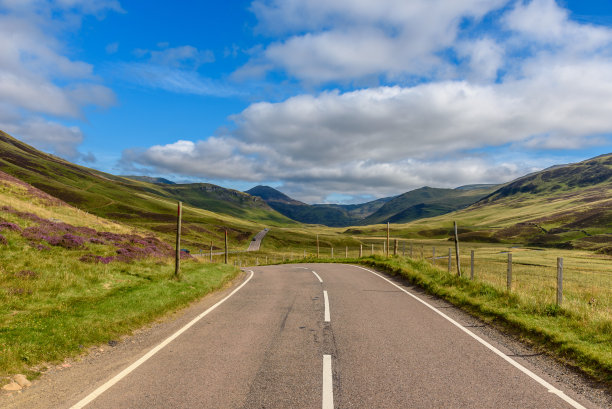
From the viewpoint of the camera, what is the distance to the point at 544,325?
936 centimetres

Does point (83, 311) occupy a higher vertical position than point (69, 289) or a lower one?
lower

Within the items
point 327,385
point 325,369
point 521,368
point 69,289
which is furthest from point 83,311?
point 521,368

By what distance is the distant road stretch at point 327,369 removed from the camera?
5.28 metres

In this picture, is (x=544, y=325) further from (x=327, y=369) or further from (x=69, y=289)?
(x=69, y=289)

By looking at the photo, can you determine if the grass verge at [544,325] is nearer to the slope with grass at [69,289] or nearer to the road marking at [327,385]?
the road marking at [327,385]

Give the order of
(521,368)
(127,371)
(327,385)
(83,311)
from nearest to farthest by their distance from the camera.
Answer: (327,385) < (127,371) < (521,368) < (83,311)

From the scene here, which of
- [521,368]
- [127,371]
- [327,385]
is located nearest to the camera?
[327,385]

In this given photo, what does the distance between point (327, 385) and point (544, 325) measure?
7.16m

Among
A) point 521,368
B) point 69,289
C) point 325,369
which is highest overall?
point 69,289

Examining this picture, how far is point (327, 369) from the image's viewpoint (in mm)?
6461

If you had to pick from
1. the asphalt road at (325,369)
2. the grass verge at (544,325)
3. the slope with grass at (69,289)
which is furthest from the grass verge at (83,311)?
the grass verge at (544,325)

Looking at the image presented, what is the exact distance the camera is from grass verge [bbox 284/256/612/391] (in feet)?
23.1

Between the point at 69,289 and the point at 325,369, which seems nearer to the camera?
the point at 325,369

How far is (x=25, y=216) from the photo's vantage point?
23078mm
